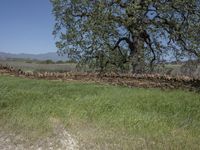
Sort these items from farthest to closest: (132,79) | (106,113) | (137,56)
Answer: (137,56) < (132,79) < (106,113)

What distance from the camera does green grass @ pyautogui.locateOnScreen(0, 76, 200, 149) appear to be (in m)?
8.96

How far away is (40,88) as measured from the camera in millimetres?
14102

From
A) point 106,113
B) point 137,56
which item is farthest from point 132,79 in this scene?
point 106,113

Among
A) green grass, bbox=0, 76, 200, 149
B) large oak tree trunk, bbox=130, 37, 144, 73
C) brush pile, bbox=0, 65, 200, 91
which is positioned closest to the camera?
green grass, bbox=0, 76, 200, 149

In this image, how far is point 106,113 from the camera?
10930 mm

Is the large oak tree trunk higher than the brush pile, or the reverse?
the large oak tree trunk

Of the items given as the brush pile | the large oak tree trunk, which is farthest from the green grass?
the large oak tree trunk

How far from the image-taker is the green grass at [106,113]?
896cm

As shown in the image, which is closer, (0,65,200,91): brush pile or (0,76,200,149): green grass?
(0,76,200,149): green grass

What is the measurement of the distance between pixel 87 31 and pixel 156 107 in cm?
862

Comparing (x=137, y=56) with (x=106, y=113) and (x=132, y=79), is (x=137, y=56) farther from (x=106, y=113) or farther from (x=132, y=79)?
(x=106, y=113)

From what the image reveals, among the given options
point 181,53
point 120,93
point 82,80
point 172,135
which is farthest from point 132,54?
point 172,135

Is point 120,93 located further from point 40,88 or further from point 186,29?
point 186,29

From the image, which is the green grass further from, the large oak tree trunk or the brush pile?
the large oak tree trunk
